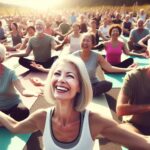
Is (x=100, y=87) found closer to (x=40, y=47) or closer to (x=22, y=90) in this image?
(x=22, y=90)

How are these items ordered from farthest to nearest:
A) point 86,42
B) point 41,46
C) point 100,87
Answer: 1. point 41,46
2. point 100,87
3. point 86,42

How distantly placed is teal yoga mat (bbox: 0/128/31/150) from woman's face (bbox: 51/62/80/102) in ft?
7.40

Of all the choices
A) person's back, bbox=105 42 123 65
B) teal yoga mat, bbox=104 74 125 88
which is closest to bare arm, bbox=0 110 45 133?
teal yoga mat, bbox=104 74 125 88

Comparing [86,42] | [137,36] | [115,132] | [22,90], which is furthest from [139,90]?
[137,36]

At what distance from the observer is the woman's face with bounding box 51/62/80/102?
2.40 meters

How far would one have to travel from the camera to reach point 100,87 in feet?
21.7

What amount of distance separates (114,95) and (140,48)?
5.08 m

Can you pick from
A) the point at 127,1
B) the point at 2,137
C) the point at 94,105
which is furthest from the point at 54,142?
the point at 127,1

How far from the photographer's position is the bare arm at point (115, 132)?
96.2 inches

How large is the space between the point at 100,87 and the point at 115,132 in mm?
4157

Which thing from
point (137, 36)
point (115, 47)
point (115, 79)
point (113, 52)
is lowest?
point (137, 36)

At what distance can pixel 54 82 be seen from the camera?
244 cm

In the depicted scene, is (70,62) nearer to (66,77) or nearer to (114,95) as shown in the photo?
(66,77)

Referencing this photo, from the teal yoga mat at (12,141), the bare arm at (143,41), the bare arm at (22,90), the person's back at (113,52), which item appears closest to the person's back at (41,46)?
the person's back at (113,52)
